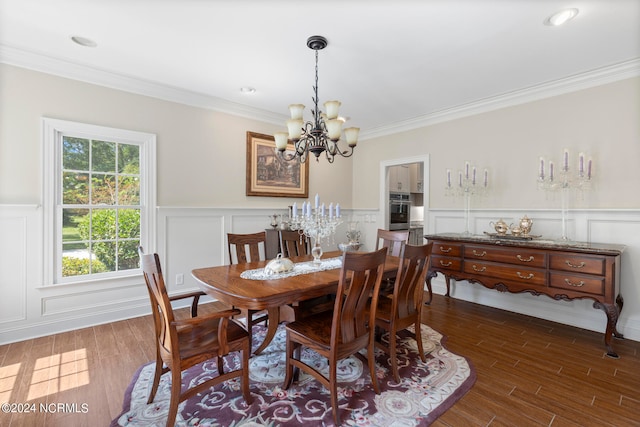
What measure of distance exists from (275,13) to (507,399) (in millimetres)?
3203

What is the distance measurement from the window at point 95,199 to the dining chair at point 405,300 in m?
2.90

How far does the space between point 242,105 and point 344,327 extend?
3505mm

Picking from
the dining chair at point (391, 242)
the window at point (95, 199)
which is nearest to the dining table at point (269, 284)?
the dining chair at point (391, 242)

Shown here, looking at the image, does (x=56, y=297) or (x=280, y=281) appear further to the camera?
(x=56, y=297)

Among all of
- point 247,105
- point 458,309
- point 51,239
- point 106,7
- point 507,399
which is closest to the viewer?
point 507,399

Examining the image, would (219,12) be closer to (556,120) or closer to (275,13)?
(275,13)

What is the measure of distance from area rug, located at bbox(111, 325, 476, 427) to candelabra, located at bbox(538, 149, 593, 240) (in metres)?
2.22

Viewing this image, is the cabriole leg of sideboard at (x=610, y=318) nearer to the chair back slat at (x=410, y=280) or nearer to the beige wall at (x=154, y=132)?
the chair back slat at (x=410, y=280)

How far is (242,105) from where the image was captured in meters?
4.22

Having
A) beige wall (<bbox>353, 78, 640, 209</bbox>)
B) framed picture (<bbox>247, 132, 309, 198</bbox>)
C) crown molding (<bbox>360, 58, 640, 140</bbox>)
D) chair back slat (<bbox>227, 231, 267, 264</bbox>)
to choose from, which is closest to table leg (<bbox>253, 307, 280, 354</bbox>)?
chair back slat (<bbox>227, 231, 267, 264</bbox>)

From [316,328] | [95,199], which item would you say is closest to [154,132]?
[95,199]

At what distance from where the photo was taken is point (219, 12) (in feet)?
7.27

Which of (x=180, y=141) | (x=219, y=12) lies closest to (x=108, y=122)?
(x=180, y=141)

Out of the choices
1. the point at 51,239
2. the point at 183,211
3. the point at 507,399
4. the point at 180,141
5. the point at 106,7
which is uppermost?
the point at 106,7
